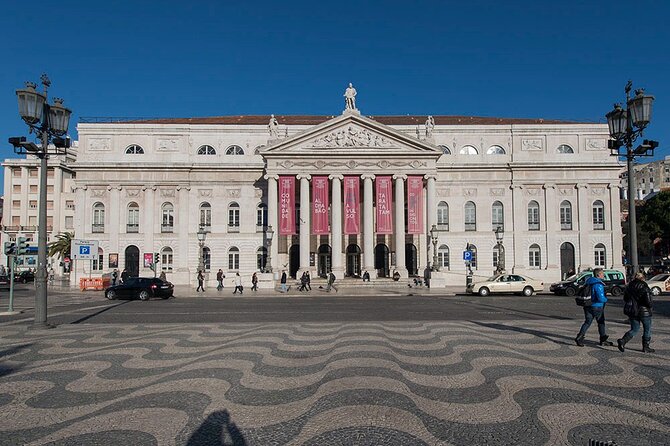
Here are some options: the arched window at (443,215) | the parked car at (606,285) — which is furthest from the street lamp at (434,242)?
the parked car at (606,285)

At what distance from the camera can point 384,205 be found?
131 ft

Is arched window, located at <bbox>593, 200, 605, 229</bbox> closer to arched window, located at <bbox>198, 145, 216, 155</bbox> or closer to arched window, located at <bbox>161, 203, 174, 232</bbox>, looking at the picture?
arched window, located at <bbox>198, 145, 216, 155</bbox>

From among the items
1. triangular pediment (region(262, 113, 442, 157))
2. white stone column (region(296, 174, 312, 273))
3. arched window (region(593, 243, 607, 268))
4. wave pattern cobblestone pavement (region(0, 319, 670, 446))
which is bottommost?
wave pattern cobblestone pavement (region(0, 319, 670, 446))

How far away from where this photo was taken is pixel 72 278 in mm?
42469

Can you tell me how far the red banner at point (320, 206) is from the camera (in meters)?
39.3

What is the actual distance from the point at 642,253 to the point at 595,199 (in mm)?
31585

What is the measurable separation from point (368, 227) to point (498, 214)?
1433 centimetres

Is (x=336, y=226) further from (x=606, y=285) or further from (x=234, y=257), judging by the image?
(x=606, y=285)

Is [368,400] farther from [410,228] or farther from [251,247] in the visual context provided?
[251,247]

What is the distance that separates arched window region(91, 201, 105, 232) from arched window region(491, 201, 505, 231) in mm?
37204

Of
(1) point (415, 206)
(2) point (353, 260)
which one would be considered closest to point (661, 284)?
(1) point (415, 206)

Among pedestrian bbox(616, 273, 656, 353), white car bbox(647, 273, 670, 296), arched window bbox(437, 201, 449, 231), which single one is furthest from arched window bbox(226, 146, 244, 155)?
pedestrian bbox(616, 273, 656, 353)

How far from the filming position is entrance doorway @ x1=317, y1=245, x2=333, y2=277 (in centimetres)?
4394

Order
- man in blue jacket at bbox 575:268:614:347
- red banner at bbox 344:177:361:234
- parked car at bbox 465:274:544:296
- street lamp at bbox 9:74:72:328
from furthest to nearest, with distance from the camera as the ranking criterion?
red banner at bbox 344:177:361:234, parked car at bbox 465:274:544:296, street lamp at bbox 9:74:72:328, man in blue jacket at bbox 575:268:614:347
